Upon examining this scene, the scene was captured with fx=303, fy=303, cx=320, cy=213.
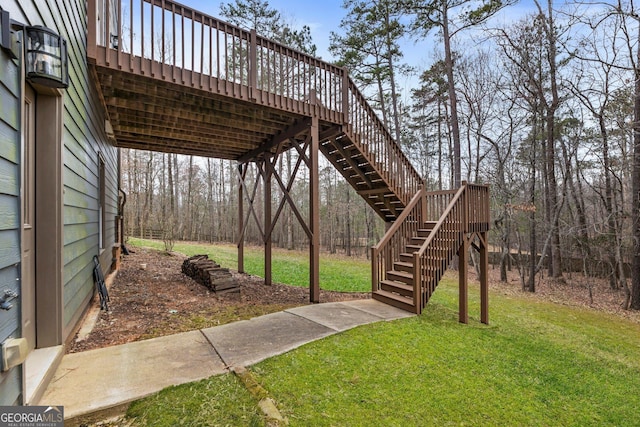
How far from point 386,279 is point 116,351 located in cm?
398

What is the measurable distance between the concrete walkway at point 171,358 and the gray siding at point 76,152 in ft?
1.78

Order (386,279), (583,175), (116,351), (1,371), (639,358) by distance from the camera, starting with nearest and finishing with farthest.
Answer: (1,371) → (116,351) → (639,358) → (386,279) → (583,175)

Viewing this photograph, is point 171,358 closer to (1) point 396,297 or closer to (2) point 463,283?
(1) point 396,297

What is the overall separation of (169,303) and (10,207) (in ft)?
11.7

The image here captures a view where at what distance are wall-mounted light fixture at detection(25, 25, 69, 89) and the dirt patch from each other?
2.36m

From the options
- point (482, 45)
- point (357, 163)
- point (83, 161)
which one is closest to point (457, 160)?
point (482, 45)

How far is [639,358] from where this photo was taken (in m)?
4.38

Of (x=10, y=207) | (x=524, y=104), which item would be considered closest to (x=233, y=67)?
(x=10, y=207)

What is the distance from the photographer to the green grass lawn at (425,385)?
206 cm

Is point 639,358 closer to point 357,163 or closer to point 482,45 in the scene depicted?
point 357,163

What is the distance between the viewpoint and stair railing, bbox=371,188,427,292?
16.5 feet

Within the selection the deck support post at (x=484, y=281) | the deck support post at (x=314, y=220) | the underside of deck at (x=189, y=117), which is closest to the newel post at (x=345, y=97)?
the underside of deck at (x=189, y=117)

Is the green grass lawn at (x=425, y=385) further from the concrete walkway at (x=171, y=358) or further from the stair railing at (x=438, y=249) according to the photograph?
the stair railing at (x=438, y=249)

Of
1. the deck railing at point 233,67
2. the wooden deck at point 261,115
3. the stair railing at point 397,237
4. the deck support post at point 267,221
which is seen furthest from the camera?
the deck support post at point 267,221
